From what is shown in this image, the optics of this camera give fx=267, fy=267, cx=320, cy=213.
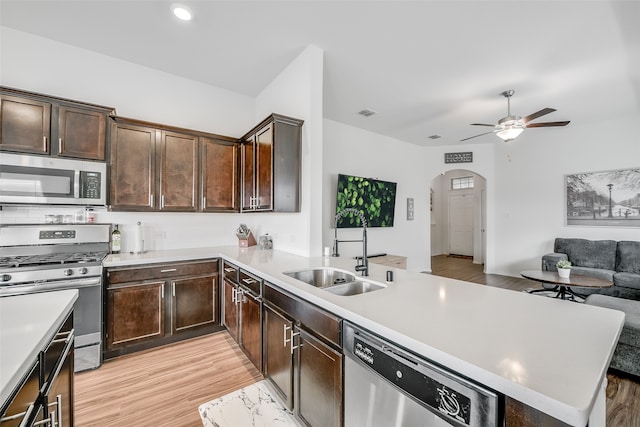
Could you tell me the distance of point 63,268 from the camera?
2.22 meters

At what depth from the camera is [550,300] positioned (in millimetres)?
1408

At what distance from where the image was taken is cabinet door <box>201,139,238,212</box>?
3.31m

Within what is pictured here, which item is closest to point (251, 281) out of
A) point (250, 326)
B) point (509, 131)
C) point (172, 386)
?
point (250, 326)

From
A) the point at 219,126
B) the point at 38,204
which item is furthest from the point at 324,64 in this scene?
the point at 38,204

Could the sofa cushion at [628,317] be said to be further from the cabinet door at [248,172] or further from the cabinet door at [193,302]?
the cabinet door at [193,302]

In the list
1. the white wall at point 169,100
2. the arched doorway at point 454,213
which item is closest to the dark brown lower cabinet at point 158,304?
the white wall at point 169,100

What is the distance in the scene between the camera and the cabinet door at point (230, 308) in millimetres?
2688

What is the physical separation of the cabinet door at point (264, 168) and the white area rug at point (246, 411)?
5.32 ft

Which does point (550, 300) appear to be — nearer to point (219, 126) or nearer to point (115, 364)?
point (115, 364)

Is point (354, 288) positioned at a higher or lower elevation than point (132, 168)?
lower

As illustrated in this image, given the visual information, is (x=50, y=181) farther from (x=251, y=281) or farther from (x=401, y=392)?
(x=401, y=392)

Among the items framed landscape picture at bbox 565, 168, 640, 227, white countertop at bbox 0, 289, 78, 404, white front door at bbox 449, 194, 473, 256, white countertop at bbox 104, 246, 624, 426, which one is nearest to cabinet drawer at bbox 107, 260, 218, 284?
white countertop at bbox 0, 289, 78, 404

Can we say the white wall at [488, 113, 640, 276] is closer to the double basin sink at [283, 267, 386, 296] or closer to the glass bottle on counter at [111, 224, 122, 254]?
the double basin sink at [283, 267, 386, 296]

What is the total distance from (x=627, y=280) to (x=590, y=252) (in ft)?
2.78
